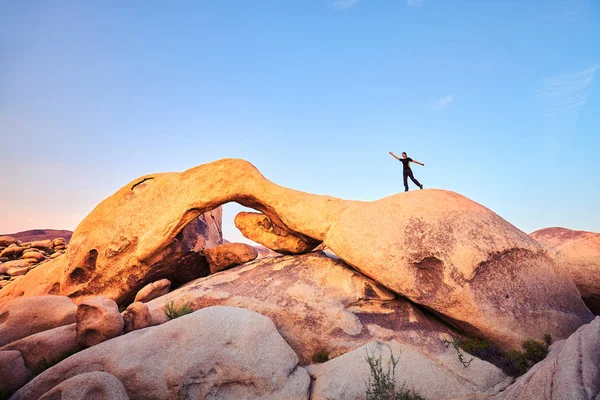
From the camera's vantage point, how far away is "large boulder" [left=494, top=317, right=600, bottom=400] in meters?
4.03

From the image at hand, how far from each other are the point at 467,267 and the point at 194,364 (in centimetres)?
770

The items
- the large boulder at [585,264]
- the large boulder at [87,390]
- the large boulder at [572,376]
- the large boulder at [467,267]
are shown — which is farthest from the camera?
the large boulder at [585,264]

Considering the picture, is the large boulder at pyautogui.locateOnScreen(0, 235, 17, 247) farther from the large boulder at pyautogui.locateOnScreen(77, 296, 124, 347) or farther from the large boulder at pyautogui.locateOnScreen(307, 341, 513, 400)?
the large boulder at pyautogui.locateOnScreen(307, 341, 513, 400)

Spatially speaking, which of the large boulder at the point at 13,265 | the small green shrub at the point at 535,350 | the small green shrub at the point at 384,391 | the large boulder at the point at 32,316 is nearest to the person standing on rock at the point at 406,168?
the small green shrub at the point at 535,350

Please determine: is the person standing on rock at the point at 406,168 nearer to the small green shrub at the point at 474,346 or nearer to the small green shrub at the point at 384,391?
the small green shrub at the point at 474,346

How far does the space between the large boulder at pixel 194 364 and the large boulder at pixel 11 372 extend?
1.09 metres

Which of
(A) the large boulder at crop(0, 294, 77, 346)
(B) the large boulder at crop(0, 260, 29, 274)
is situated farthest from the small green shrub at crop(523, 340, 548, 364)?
(B) the large boulder at crop(0, 260, 29, 274)

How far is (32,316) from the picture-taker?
10.5m

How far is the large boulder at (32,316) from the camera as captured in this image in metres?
10.1

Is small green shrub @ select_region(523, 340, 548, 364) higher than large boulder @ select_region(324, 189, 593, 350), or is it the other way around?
large boulder @ select_region(324, 189, 593, 350)

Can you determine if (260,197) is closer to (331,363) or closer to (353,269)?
(353,269)

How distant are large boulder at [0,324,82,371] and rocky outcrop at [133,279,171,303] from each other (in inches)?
144

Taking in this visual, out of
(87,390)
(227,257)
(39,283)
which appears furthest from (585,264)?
(39,283)

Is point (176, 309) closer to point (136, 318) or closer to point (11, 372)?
point (136, 318)
